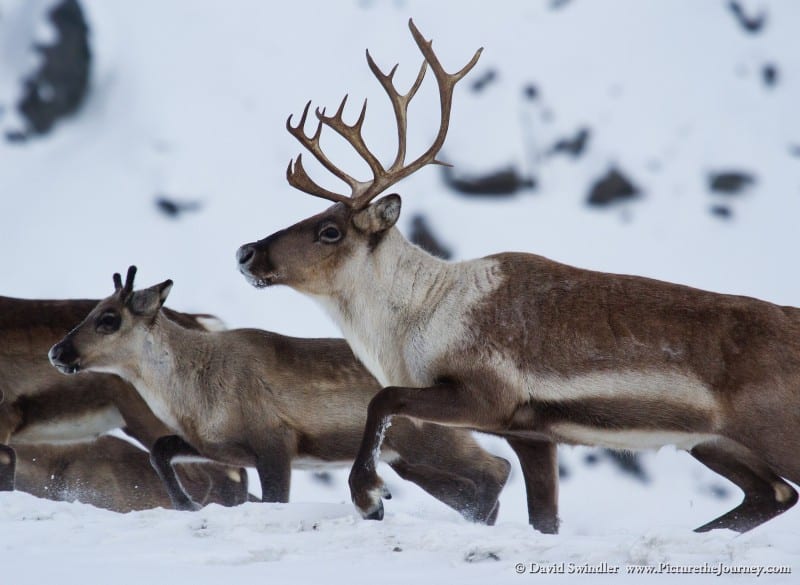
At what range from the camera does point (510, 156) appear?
32625 millimetres

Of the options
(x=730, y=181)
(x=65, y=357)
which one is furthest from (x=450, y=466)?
(x=730, y=181)

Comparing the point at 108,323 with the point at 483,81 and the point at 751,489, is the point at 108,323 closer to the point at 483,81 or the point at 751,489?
the point at 751,489

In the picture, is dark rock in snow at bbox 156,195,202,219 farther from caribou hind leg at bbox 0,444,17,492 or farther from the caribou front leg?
the caribou front leg

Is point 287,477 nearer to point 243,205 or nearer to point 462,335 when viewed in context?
point 462,335

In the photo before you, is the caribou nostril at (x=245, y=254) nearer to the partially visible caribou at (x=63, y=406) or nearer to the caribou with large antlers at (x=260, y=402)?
the caribou with large antlers at (x=260, y=402)

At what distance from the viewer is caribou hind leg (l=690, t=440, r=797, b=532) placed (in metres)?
7.86

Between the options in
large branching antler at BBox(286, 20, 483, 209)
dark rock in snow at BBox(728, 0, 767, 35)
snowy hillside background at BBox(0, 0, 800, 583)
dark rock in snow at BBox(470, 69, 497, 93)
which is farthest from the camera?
dark rock in snow at BBox(728, 0, 767, 35)

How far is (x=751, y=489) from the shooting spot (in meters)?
7.97

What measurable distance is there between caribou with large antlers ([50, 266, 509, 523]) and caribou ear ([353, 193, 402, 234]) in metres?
1.72

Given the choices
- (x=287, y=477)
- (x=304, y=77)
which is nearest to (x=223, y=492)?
(x=287, y=477)

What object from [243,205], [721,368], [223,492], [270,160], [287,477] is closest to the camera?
[721,368]

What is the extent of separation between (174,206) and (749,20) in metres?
17.7

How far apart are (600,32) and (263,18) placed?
9.34m

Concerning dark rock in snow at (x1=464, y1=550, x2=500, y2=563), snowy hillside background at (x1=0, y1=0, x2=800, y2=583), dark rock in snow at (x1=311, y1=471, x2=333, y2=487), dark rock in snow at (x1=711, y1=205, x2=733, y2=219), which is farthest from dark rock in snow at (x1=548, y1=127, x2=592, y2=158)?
dark rock in snow at (x1=464, y1=550, x2=500, y2=563)
